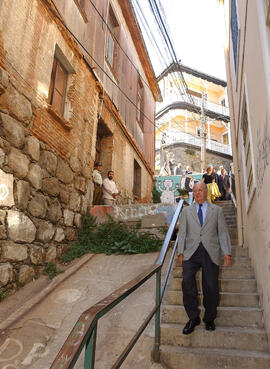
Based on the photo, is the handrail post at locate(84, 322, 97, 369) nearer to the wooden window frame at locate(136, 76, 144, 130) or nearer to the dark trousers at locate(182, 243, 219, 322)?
the dark trousers at locate(182, 243, 219, 322)

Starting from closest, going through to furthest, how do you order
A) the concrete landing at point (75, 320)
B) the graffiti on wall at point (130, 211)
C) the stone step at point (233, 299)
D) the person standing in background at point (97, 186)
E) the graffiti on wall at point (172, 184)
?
the concrete landing at point (75, 320) → the stone step at point (233, 299) → the graffiti on wall at point (130, 211) → the person standing in background at point (97, 186) → the graffiti on wall at point (172, 184)

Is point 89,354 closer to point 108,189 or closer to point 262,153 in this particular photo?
point 262,153

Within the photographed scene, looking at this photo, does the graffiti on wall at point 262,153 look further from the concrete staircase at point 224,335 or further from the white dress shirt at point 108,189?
the white dress shirt at point 108,189

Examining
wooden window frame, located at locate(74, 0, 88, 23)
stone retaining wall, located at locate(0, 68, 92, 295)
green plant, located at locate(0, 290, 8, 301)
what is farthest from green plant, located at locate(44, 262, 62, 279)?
wooden window frame, located at locate(74, 0, 88, 23)

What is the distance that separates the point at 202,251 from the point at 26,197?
259 cm

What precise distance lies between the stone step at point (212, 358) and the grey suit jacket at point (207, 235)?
2.70ft

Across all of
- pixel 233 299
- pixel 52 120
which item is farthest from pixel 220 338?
pixel 52 120

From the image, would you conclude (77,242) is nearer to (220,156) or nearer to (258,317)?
(258,317)

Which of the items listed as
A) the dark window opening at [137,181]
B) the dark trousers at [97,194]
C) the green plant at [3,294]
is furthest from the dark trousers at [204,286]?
the dark window opening at [137,181]

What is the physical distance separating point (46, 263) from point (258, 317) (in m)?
3.09

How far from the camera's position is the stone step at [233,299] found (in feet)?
10.2

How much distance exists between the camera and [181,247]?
10.1 feet

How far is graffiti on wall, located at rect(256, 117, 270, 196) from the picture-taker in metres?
2.41

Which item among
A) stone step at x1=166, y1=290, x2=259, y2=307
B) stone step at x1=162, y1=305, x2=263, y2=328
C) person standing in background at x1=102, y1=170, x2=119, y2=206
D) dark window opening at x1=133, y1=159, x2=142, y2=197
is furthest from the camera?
dark window opening at x1=133, y1=159, x2=142, y2=197
